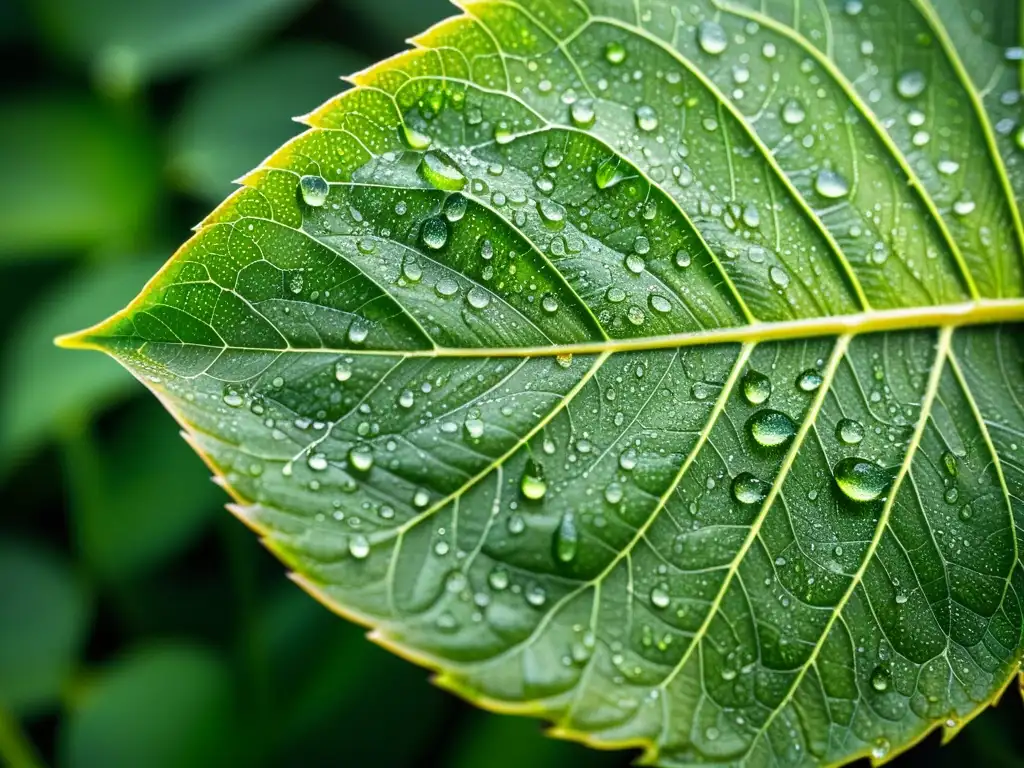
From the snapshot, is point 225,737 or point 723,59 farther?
point 225,737

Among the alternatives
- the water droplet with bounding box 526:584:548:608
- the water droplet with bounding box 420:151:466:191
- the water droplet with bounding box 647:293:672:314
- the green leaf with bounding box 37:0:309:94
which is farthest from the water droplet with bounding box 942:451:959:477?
the green leaf with bounding box 37:0:309:94

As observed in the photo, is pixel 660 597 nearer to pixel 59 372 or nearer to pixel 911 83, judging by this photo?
pixel 911 83

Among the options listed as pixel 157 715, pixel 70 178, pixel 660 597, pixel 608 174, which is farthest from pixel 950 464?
pixel 70 178

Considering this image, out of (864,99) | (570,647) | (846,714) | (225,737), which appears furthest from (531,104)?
(225,737)

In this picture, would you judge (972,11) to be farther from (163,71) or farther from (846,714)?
(163,71)

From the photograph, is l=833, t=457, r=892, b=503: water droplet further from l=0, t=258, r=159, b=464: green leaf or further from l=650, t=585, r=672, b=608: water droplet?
l=0, t=258, r=159, b=464: green leaf
